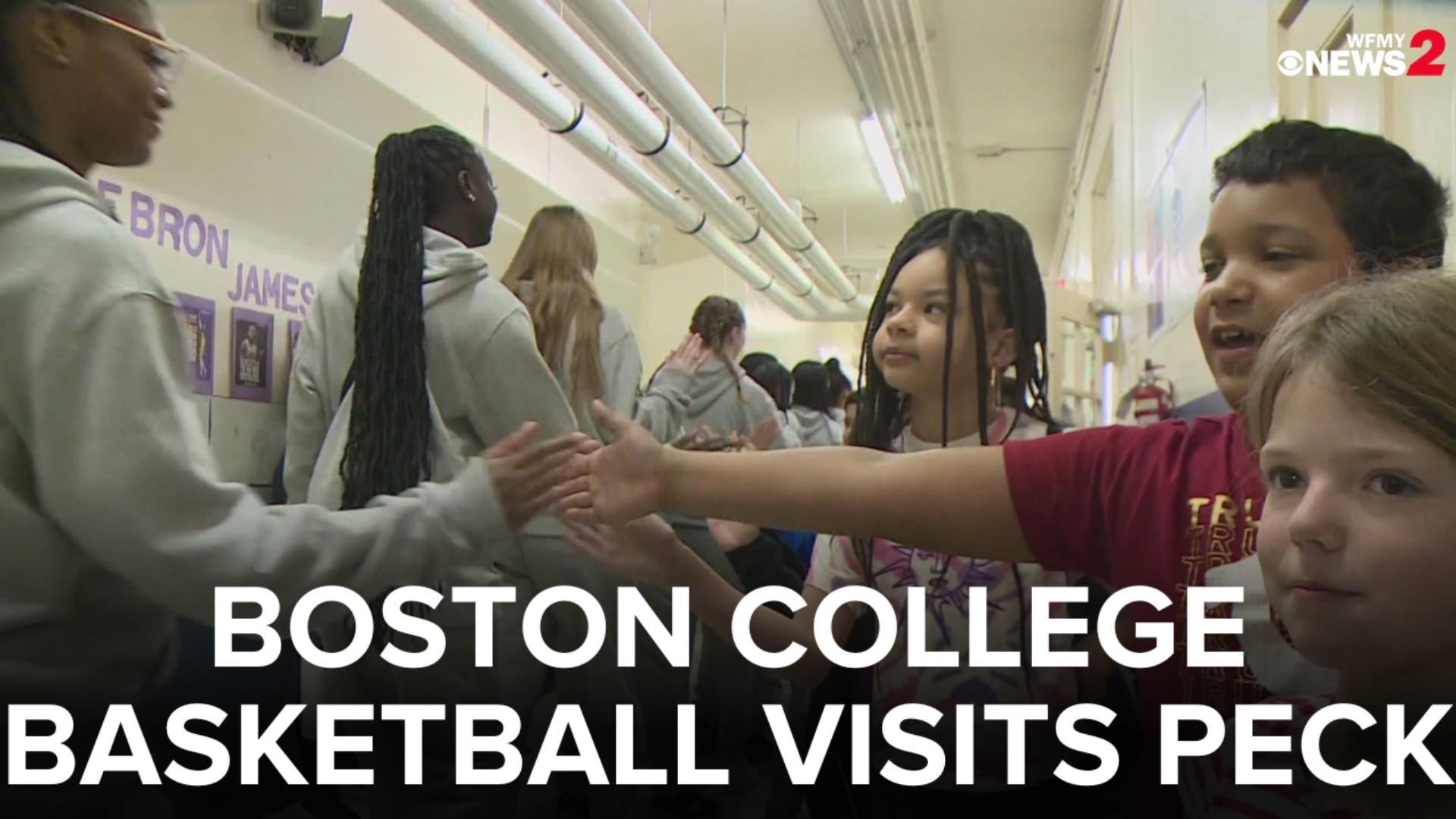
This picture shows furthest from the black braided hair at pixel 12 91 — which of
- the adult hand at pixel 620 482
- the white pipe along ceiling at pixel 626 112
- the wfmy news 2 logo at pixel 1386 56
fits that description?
the white pipe along ceiling at pixel 626 112

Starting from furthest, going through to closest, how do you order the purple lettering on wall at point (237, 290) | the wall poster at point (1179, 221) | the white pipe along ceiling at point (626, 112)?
the white pipe along ceiling at point (626, 112)
the wall poster at point (1179, 221)
the purple lettering on wall at point (237, 290)

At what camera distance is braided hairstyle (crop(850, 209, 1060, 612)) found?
0.72 meters

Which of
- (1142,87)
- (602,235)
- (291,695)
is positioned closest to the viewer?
(291,695)

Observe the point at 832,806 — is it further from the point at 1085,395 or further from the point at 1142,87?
the point at 1142,87

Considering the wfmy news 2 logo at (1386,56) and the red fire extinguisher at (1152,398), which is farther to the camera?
the red fire extinguisher at (1152,398)

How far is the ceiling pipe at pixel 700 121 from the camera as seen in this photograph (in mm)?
2295

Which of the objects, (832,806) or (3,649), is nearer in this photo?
(3,649)

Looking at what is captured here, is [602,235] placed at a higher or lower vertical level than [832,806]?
higher

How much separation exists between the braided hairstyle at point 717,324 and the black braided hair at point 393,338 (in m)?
0.29

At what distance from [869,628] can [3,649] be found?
21.3 inches

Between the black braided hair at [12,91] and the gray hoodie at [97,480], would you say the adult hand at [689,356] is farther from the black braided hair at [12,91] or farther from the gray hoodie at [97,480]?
the black braided hair at [12,91]

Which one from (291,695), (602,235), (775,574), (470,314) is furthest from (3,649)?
(602,235)

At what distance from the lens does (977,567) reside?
665mm

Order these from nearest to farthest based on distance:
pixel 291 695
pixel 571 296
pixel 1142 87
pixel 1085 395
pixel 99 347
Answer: pixel 99 347
pixel 291 695
pixel 571 296
pixel 1085 395
pixel 1142 87
